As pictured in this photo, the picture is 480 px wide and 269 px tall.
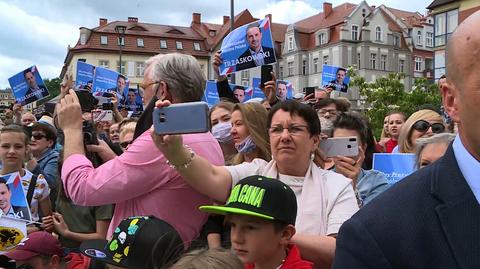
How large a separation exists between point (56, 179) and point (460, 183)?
4.56 metres

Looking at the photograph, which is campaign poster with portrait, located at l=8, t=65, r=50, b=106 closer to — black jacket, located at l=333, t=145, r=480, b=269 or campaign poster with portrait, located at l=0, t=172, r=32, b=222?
campaign poster with portrait, located at l=0, t=172, r=32, b=222

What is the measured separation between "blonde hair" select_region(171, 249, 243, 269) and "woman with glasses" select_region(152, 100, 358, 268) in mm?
331

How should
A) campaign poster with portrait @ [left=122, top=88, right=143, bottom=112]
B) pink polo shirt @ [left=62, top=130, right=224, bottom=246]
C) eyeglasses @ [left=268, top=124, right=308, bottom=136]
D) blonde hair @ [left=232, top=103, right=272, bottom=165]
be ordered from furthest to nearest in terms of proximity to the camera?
campaign poster with portrait @ [left=122, top=88, right=143, bottom=112], blonde hair @ [left=232, top=103, right=272, bottom=165], eyeglasses @ [left=268, top=124, right=308, bottom=136], pink polo shirt @ [left=62, top=130, right=224, bottom=246]

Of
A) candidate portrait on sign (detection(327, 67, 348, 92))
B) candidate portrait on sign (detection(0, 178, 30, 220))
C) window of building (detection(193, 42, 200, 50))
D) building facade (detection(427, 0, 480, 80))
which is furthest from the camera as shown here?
window of building (detection(193, 42, 200, 50))

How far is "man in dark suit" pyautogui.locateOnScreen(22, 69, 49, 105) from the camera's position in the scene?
1009cm

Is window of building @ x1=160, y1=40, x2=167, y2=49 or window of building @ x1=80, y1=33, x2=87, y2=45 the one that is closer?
window of building @ x1=80, y1=33, x2=87, y2=45

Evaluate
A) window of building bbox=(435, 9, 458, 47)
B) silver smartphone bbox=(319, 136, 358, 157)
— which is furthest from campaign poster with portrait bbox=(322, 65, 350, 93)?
window of building bbox=(435, 9, 458, 47)

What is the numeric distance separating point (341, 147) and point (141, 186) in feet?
4.08

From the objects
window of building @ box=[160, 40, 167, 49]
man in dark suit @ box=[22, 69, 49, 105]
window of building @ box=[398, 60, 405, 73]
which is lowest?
man in dark suit @ box=[22, 69, 49, 105]

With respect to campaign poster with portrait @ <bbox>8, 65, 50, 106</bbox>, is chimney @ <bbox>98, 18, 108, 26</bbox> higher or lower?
higher

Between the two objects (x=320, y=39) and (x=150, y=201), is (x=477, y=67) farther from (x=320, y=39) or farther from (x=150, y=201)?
(x=320, y=39)

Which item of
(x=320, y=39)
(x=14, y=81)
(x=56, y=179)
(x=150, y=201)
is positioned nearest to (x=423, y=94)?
(x=14, y=81)

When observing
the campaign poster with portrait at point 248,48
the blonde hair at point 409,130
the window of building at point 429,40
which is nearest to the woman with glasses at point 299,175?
the blonde hair at point 409,130

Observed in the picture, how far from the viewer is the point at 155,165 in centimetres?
257
